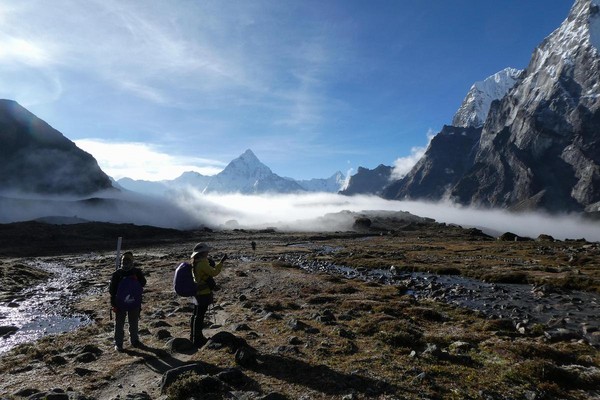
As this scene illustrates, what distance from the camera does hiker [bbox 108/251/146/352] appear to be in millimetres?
15711

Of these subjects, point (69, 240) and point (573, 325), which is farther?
point (69, 240)

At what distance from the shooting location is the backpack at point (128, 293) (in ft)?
51.5

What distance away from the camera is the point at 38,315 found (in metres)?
25.6

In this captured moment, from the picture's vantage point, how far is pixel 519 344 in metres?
15.1

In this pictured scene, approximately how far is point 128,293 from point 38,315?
14.8 metres

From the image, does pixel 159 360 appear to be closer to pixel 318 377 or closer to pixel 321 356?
pixel 321 356

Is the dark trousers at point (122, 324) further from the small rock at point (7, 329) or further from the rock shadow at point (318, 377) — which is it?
the small rock at point (7, 329)

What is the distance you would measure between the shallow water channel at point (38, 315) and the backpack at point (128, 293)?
698 cm

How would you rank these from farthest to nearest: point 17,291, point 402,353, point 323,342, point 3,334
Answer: point 17,291 < point 3,334 < point 323,342 < point 402,353

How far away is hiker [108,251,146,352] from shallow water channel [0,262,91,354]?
6.50m

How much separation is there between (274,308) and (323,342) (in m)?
9.25

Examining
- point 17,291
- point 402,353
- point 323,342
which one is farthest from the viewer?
point 17,291

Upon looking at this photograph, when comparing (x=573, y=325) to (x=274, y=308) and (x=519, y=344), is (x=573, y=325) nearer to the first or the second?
(x=519, y=344)

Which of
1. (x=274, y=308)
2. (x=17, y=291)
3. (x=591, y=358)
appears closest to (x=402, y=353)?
(x=591, y=358)
